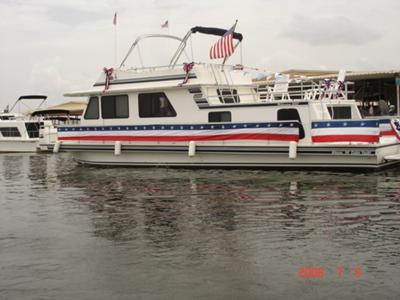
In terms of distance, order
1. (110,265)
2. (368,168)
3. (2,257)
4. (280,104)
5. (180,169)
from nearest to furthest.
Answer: (110,265) → (2,257) → (368,168) → (280,104) → (180,169)

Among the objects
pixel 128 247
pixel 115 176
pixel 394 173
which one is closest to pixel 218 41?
pixel 115 176

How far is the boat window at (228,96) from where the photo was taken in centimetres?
1591

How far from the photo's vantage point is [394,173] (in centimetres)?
1352

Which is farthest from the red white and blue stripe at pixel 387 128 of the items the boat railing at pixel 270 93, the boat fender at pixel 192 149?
the boat fender at pixel 192 149

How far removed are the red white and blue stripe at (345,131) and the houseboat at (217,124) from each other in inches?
0.9

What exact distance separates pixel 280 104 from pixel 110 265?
30.0 ft

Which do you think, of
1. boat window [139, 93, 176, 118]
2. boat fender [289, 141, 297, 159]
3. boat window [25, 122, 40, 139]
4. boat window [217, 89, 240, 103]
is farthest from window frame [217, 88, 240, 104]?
boat window [25, 122, 40, 139]

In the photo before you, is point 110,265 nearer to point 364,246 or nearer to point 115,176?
point 364,246

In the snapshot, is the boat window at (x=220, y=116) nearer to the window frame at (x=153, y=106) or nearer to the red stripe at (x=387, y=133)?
the window frame at (x=153, y=106)

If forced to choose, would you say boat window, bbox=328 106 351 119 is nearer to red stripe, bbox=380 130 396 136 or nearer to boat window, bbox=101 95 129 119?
red stripe, bbox=380 130 396 136

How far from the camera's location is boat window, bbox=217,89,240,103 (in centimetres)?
1591

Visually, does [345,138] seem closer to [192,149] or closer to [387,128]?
[387,128]

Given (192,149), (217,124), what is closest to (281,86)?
(217,124)
